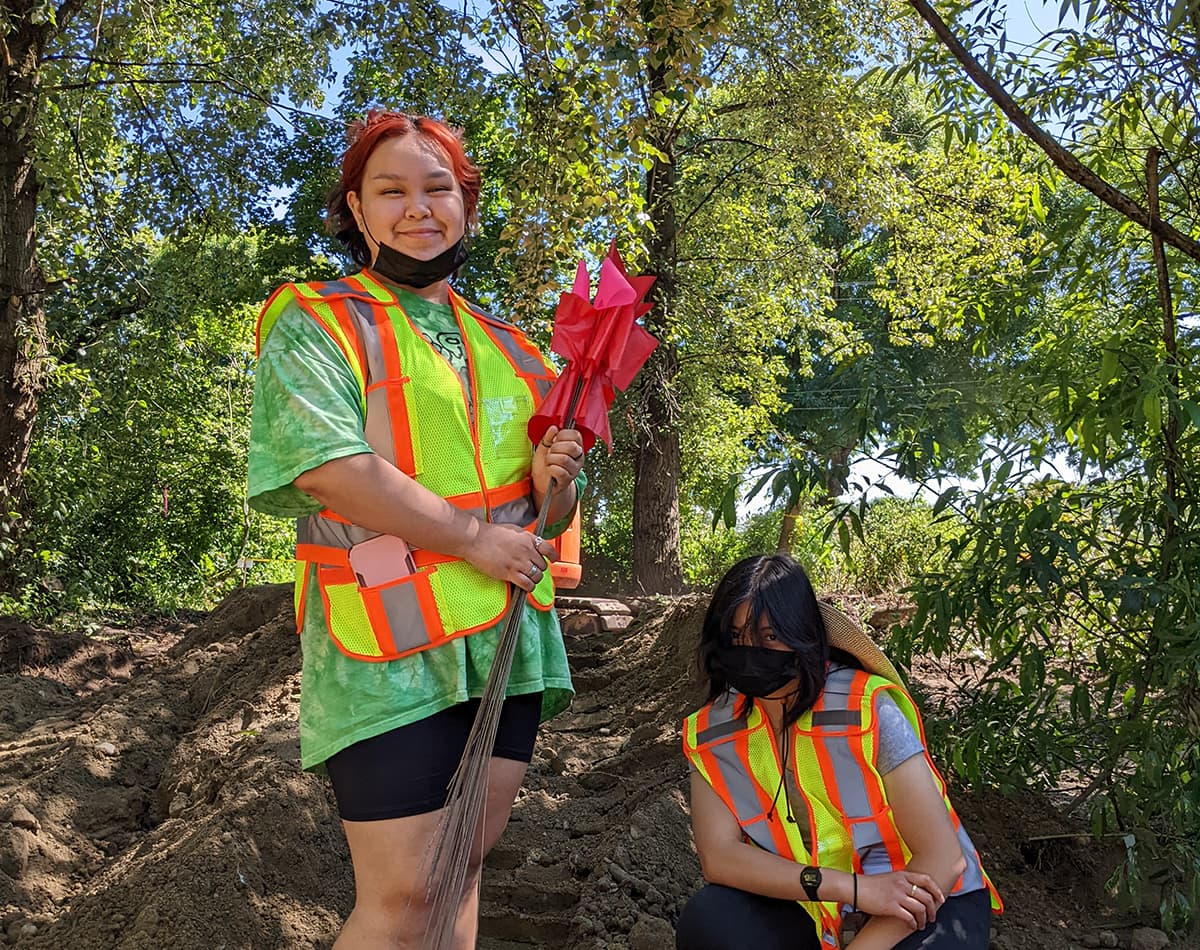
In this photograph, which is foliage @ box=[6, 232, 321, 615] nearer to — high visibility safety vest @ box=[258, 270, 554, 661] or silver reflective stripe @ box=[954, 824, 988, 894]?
high visibility safety vest @ box=[258, 270, 554, 661]

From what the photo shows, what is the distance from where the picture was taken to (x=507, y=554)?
181 centimetres

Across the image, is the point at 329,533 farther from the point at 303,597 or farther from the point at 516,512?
the point at 516,512

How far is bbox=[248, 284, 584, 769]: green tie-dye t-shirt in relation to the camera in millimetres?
1729

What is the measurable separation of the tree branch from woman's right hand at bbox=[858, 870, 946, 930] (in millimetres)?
1984

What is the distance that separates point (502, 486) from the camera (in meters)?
1.93

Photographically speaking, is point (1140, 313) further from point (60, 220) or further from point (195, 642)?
point (60, 220)

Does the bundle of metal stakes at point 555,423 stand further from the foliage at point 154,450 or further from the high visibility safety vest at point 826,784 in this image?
the foliage at point 154,450

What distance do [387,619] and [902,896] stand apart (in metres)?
1.20

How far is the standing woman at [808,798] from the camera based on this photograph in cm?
234

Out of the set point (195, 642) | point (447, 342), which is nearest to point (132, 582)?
point (195, 642)

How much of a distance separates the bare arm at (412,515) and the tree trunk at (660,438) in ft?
27.9

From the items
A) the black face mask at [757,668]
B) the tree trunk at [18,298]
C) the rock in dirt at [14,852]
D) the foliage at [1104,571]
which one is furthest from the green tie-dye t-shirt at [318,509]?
the tree trunk at [18,298]

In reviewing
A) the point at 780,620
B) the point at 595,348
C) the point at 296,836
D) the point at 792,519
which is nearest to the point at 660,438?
the point at 792,519

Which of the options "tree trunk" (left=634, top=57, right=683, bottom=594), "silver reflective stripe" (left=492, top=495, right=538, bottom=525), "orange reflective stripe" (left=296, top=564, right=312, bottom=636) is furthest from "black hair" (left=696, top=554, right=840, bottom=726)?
"tree trunk" (left=634, top=57, right=683, bottom=594)
